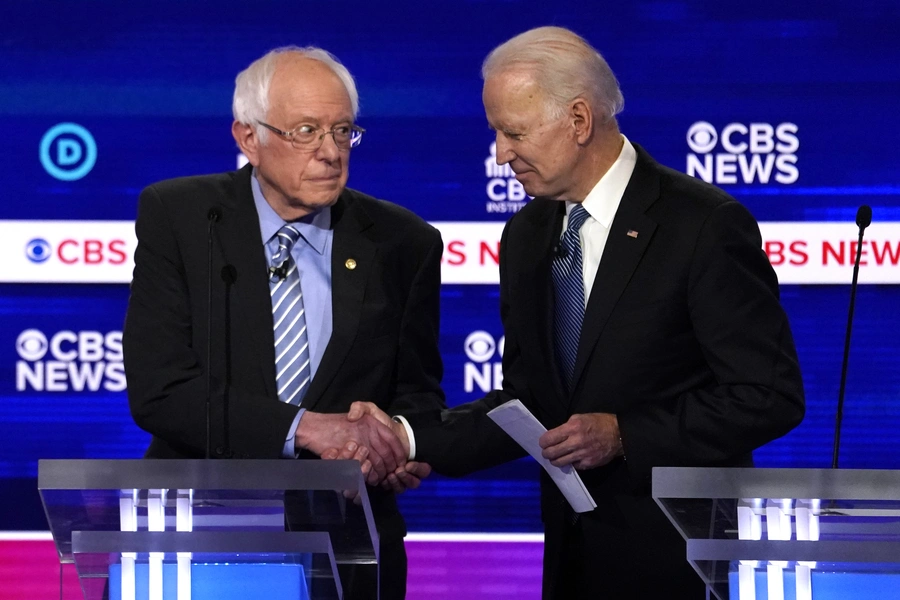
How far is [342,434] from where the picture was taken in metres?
2.73

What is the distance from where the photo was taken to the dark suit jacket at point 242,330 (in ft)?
9.05

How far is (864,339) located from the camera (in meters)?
4.12

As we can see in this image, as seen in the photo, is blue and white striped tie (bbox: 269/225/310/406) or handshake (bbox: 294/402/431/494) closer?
handshake (bbox: 294/402/431/494)

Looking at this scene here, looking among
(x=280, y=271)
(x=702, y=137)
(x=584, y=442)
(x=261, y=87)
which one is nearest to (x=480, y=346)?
(x=702, y=137)

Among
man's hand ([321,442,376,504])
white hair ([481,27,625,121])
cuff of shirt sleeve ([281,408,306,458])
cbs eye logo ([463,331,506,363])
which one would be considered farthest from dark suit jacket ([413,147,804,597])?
cbs eye logo ([463,331,506,363])

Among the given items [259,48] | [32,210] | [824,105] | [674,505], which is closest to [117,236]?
[32,210]

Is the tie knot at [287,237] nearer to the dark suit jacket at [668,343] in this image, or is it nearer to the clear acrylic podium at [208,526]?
the dark suit jacket at [668,343]

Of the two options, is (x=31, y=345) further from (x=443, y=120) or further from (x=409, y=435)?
(x=409, y=435)

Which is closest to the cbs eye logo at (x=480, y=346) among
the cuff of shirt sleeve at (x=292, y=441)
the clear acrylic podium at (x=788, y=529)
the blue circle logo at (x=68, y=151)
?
the blue circle logo at (x=68, y=151)

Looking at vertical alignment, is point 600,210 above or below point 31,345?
above

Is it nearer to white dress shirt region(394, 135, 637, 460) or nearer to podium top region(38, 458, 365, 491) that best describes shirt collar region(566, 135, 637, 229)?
white dress shirt region(394, 135, 637, 460)

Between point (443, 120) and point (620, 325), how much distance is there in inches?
64.4

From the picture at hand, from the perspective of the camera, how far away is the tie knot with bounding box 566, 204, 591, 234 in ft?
9.28

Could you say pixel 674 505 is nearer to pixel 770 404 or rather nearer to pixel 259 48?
pixel 770 404
